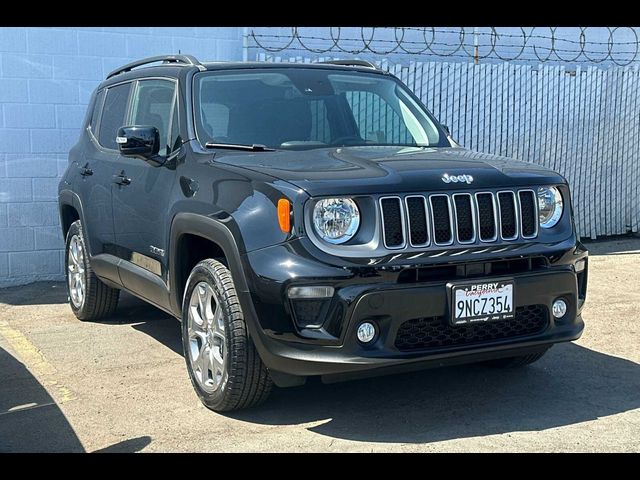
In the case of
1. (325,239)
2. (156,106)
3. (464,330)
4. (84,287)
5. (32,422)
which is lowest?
(32,422)

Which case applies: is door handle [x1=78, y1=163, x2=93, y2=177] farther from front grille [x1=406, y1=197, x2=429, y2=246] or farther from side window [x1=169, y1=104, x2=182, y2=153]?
front grille [x1=406, y1=197, x2=429, y2=246]

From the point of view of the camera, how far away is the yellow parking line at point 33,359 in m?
5.38

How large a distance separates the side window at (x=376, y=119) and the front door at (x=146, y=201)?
120 centimetres

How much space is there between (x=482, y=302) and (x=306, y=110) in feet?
6.19

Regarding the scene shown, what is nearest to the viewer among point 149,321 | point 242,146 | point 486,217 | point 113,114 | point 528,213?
point 486,217

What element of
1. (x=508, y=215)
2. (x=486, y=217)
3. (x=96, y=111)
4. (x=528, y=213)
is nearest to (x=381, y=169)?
(x=486, y=217)

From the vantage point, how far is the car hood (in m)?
4.30

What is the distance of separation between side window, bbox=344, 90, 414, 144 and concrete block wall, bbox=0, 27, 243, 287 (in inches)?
157

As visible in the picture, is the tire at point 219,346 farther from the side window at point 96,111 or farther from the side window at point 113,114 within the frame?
the side window at point 96,111

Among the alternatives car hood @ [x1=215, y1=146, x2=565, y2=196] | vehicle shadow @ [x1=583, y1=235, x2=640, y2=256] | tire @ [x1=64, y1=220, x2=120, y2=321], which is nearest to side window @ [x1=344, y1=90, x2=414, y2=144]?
car hood @ [x1=215, y1=146, x2=565, y2=196]

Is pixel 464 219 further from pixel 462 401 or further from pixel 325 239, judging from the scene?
pixel 462 401

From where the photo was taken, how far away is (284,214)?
4250 millimetres
